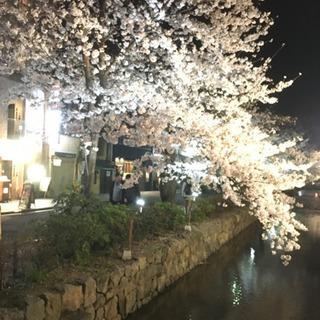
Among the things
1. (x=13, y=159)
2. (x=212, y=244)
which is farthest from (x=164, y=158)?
(x=13, y=159)

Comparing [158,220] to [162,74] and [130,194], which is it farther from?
[162,74]

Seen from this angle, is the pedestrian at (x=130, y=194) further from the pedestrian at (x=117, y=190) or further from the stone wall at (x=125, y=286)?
the stone wall at (x=125, y=286)

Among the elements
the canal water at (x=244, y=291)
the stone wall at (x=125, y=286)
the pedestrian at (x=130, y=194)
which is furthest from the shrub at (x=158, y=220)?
the canal water at (x=244, y=291)

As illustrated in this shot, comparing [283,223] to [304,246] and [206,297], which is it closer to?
[206,297]

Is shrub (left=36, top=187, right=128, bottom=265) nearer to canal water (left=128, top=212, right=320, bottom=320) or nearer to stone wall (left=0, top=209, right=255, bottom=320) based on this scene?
stone wall (left=0, top=209, right=255, bottom=320)

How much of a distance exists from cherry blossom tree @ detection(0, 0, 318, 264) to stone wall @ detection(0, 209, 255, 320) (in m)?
1.94

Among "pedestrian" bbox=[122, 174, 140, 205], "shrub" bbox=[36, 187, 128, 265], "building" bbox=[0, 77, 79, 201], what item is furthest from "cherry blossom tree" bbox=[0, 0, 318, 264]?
"building" bbox=[0, 77, 79, 201]

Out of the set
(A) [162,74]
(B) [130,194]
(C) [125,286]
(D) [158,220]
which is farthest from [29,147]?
(C) [125,286]

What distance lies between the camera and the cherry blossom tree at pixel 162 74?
10492mm

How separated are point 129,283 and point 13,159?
1662cm

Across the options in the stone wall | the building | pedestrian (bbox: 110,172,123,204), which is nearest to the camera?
the stone wall

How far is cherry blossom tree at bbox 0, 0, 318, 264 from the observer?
10.5 metres

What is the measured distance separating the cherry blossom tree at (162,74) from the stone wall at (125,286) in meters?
1.94

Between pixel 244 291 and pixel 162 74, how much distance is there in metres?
7.23
